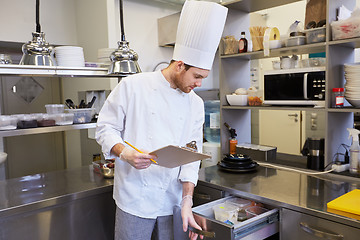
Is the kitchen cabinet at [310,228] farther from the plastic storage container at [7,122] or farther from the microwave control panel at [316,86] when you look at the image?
the plastic storage container at [7,122]

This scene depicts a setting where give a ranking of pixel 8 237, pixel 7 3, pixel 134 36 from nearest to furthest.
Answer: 1. pixel 8 237
2. pixel 7 3
3. pixel 134 36

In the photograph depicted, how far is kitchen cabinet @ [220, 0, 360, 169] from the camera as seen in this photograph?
2.04 m

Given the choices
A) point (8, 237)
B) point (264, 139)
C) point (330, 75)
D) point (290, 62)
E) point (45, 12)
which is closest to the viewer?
point (8, 237)

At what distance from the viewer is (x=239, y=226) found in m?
1.48

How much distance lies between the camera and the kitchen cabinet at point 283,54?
2.04 meters

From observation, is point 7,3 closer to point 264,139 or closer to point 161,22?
point 161,22

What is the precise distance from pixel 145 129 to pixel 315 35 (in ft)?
4.42

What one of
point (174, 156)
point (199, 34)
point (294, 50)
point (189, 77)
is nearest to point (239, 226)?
point (174, 156)

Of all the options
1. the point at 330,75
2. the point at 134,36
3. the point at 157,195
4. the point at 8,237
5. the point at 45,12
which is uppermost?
the point at 45,12

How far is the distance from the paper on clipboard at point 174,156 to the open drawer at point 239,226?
0.35 metres

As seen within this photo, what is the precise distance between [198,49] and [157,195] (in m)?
0.75

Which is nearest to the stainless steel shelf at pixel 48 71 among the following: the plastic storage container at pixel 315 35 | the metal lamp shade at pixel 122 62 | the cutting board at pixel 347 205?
the metal lamp shade at pixel 122 62

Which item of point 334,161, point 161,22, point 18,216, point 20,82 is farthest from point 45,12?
point 334,161

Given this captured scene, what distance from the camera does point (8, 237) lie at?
1.76m
